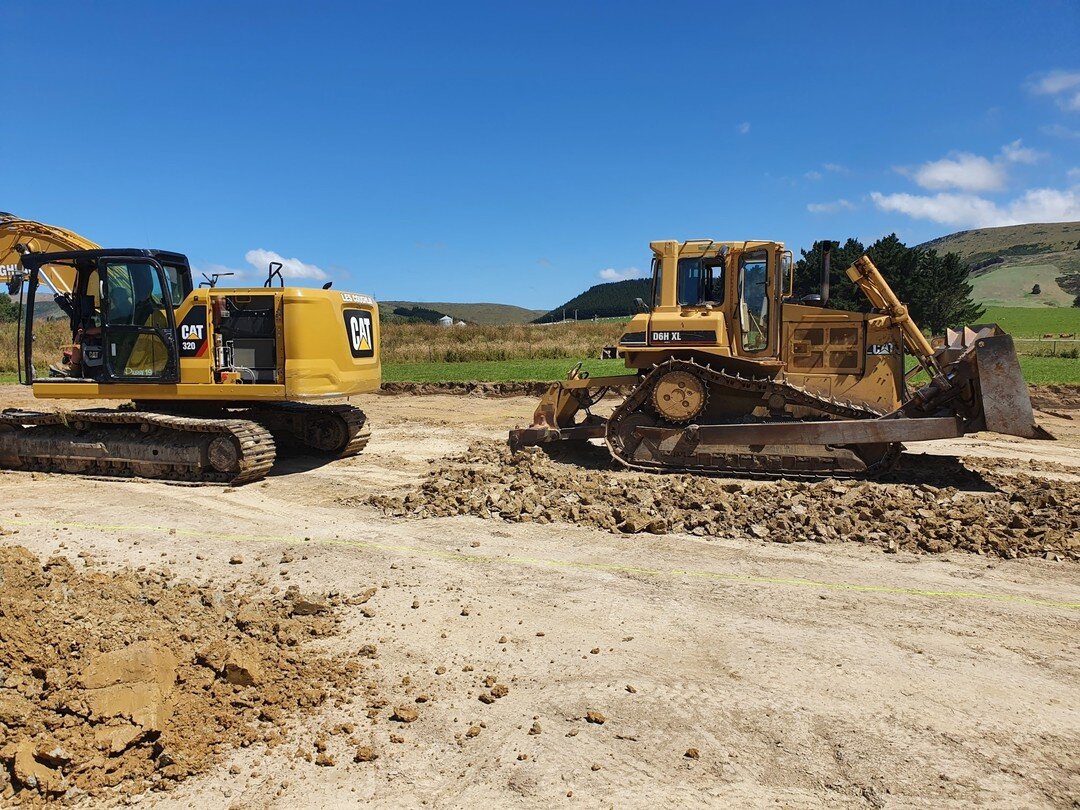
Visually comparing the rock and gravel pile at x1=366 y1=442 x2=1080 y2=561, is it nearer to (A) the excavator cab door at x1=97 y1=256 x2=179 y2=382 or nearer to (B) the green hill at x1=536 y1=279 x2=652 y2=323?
(A) the excavator cab door at x1=97 y1=256 x2=179 y2=382

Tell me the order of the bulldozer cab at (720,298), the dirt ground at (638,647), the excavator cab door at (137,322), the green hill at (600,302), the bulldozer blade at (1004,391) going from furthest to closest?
the green hill at (600,302), the excavator cab door at (137,322), the bulldozer cab at (720,298), the bulldozer blade at (1004,391), the dirt ground at (638,647)

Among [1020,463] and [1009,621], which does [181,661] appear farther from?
[1020,463]

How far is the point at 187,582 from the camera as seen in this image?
5.74 m

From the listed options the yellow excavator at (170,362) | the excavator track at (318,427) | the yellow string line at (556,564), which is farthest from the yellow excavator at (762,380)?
the yellow string line at (556,564)

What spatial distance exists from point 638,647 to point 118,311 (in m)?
9.03

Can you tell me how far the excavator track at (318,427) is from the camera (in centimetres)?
1129

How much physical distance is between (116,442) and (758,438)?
882 centimetres

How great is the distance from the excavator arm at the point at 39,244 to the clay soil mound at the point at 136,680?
6981 mm

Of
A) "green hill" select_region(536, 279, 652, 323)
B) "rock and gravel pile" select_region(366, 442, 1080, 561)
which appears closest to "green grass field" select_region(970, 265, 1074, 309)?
"green hill" select_region(536, 279, 652, 323)

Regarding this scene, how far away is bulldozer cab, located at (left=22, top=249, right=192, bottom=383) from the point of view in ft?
32.9

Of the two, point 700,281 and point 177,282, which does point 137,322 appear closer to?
point 177,282

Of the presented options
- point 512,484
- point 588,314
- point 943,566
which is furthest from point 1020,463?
point 588,314

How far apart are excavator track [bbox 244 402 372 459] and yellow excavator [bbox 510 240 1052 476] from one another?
8.62ft

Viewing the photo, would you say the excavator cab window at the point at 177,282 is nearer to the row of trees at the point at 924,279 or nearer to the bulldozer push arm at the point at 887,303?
the bulldozer push arm at the point at 887,303
